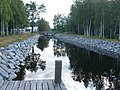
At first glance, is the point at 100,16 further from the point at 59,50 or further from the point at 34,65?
the point at 34,65

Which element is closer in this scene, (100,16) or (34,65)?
(34,65)

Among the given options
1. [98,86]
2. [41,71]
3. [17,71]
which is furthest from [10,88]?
[41,71]

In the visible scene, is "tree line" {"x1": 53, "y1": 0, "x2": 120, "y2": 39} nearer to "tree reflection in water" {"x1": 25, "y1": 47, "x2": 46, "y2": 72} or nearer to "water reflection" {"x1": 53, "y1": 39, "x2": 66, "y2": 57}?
"water reflection" {"x1": 53, "y1": 39, "x2": 66, "y2": 57}

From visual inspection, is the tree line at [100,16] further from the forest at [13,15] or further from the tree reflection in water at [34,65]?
the tree reflection in water at [34,65]

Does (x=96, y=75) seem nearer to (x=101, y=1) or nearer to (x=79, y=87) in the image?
(x=79, y=87)

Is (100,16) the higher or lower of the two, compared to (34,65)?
higher

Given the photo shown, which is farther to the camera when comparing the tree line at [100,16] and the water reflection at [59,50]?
the tree line at [100,16]

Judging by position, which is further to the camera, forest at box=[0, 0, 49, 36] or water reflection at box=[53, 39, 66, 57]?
forest at box=[0, 0, 49, 36]

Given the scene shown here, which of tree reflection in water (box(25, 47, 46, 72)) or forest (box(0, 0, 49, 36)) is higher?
forest (box(0, 0, 49, 36))

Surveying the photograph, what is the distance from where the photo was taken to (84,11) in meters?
62.0

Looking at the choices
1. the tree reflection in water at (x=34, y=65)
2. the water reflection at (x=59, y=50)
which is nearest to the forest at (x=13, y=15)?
the water reflection at (x=59, y=50)

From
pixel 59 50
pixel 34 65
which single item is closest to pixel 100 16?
pixel 59 50

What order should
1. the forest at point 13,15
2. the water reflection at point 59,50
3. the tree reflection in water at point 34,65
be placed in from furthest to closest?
the forest at point 13,15 → the water reflection at point 59,50 → the tree reflection in water at point 34,65

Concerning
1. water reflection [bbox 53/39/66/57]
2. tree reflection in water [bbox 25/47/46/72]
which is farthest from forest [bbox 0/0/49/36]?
tree reflection in water [bbox 25/47/46/72]
